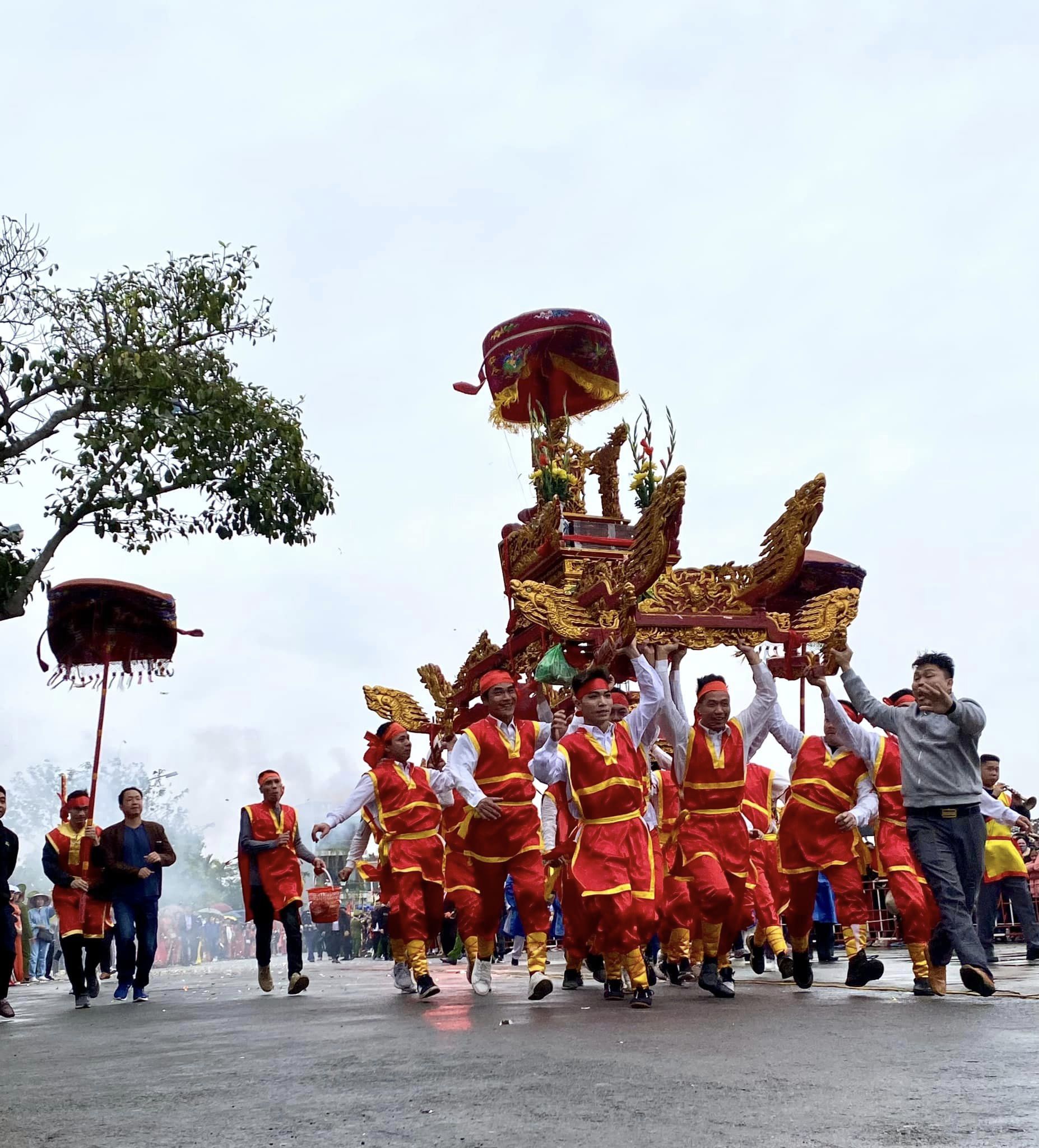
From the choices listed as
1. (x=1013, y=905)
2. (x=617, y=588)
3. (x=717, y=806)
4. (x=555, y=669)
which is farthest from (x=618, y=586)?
(x=717, y=806)

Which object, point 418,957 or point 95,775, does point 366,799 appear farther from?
point 95,775

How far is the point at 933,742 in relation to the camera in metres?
7.58

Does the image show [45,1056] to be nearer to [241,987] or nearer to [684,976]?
[684,976]

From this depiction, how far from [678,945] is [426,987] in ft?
6.53

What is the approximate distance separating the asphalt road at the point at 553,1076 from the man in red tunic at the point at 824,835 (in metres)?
0.53

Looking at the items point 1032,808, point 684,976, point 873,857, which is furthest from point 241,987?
point 1032,808

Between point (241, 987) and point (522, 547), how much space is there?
5.70 m

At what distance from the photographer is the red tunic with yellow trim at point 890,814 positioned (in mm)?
8273

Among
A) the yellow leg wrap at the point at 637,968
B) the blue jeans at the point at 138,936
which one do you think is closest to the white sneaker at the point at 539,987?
the yellow leg wrap at the point at 637,968

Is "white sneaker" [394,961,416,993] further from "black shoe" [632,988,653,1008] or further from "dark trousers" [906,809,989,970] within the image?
"dark trousers" [906,809,989,970]

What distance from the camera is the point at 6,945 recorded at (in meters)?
9.88

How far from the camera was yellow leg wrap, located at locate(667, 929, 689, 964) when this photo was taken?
976 cm

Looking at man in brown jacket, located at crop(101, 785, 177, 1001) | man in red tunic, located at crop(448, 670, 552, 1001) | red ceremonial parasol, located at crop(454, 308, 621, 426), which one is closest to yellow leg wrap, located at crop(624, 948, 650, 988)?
man in red tunic, located at crop(448, 670, 552, 1001)

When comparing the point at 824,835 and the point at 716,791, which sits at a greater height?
the point at 716,791
